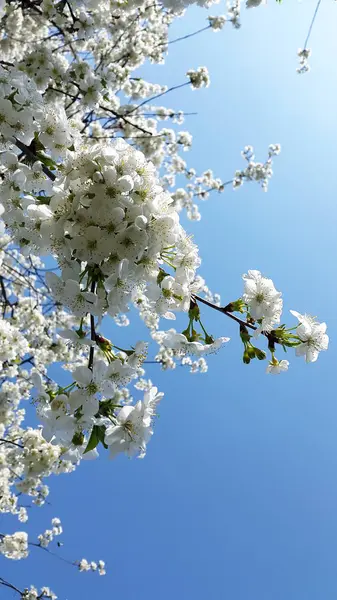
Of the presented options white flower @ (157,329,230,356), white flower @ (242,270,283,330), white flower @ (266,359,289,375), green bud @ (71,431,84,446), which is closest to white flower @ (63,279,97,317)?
white flower @ (157,329,230,356)

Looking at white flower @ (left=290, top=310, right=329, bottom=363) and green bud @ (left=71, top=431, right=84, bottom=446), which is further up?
white flower @ (left=290, top=310, right=329, bottom=363)

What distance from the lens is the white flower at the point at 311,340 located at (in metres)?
1.90

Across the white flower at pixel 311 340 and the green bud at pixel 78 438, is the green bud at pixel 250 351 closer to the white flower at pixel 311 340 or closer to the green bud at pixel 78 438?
the white flower at pixel 311 340

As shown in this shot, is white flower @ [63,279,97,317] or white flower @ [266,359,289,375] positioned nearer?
white flower @ [63,279,97,317]

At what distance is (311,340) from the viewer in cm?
191

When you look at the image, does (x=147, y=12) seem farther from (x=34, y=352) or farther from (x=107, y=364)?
(x=107, y=364)

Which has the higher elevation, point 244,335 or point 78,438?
point 244,335

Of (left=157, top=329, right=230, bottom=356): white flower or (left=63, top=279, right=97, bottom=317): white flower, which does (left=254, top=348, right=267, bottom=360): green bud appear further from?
(left=63, top=279, right=97, bottom=317): white flower

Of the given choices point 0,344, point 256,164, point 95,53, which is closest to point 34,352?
point 0,344

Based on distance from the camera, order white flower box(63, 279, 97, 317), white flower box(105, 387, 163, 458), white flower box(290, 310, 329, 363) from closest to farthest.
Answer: white flower box(63, 279, 97, 317), white flower box(105, 387, 163, 458), white flower box(290, 310, 329, 363)

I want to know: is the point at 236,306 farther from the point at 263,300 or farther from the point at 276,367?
the point at 276,367

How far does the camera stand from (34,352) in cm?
778

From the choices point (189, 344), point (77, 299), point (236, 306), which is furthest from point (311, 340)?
point (77, 299)

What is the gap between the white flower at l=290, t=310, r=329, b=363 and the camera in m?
1.90
